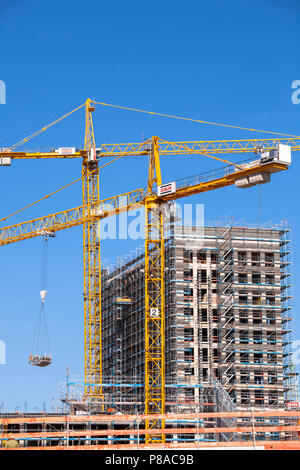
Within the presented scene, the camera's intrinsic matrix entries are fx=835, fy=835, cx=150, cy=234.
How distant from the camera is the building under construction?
268 feet

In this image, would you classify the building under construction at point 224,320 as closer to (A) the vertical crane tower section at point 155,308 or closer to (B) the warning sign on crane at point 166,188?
(A) the vertical crane tower section at point 155,308

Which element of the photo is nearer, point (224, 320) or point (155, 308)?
point (155, 308)

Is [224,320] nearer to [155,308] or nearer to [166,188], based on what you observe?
[155,308]

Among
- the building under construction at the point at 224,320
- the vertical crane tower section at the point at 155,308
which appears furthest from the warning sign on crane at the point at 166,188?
the building under construction at the point at 224,320

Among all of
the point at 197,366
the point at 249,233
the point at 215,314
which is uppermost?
the point at 249,233

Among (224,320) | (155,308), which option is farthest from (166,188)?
(224,320)

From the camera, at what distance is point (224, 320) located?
8419cm

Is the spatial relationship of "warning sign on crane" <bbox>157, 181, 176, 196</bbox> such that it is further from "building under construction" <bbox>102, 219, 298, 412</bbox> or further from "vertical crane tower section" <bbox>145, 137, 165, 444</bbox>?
"building under construction" <bbox>102, 219, 298, 412</bbox>

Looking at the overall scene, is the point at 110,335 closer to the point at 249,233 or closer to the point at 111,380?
the point at 111,380

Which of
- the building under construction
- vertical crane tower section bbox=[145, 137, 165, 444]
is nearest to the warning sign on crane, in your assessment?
vertical crane tower section bbox=[145, 137, 165, 444]

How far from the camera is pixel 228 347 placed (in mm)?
83062
